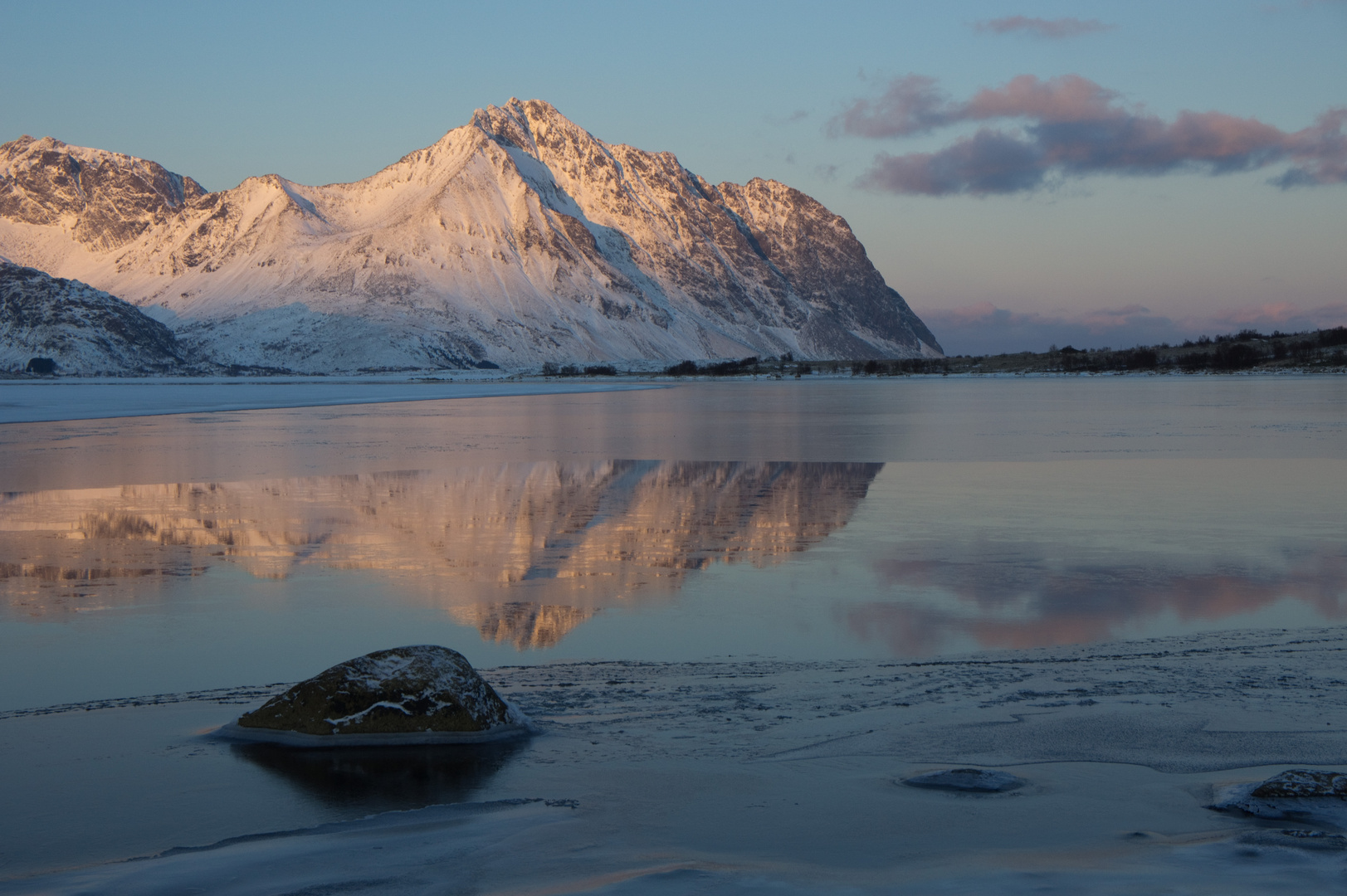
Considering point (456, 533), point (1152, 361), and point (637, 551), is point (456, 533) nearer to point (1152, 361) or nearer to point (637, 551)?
point (637, 551)

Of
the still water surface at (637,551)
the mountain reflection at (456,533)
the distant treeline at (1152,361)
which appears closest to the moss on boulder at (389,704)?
the still water surface at (637,551)

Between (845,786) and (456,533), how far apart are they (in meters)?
10.6

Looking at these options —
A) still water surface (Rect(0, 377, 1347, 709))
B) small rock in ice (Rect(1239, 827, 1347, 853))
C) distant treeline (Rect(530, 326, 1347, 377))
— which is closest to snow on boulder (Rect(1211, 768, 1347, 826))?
small rock in ice (Rect(1239, 827, 1347, 853))

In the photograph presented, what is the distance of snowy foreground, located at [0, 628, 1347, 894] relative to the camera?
5602mm

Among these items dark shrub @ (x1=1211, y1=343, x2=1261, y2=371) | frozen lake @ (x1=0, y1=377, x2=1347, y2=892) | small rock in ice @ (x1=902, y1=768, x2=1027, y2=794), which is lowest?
small rock in ice @ (x1=902, y1=768, x2=1027, y2=794)

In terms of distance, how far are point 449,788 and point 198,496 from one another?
15733 millimetres

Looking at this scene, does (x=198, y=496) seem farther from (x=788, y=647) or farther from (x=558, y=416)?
(x=558, y=416)

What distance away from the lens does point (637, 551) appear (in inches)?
594

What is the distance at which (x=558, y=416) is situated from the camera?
51.8 metres

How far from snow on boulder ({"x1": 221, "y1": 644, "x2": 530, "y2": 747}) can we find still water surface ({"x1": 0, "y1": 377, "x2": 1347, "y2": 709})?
1494 millimetres

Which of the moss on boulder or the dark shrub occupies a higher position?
the dark shrub

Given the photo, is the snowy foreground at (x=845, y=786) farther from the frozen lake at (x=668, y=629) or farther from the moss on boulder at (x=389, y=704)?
the moss on boulder at (x=389, y=704)

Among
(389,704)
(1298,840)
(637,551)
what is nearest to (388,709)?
(389,704)

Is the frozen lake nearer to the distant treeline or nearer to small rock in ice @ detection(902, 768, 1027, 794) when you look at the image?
small rock in ice @ detection(902, 768, 1027, 794)
